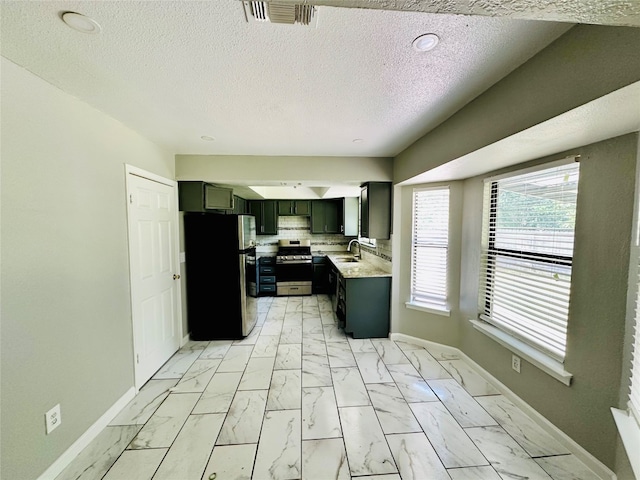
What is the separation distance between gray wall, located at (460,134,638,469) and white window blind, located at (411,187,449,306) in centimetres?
115

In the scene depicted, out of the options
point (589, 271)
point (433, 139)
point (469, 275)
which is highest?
point (433, 139)

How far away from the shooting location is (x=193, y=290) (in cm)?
325

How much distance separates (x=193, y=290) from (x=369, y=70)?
315 centimetres

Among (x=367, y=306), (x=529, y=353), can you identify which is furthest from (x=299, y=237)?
(x=529, y=353)

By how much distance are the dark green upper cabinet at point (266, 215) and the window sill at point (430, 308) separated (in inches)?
133

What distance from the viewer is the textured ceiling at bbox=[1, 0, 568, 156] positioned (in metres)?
1.03

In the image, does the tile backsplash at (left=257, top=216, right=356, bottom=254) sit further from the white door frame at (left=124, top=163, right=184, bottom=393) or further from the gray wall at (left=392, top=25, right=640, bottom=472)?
the gray wall at (left=392, top=25, right=640, bottom=472)

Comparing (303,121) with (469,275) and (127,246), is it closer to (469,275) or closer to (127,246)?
(127,246)

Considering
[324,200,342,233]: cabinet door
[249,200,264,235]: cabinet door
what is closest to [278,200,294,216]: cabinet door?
[249,200,264,235]: cabinet door

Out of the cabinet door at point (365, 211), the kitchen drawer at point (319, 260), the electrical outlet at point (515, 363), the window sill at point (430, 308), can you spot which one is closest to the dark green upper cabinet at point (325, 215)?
the kitchen drawer at point (319, 260)

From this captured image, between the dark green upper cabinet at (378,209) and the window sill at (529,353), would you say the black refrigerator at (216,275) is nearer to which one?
the dark green upper cabinet at (378,209)

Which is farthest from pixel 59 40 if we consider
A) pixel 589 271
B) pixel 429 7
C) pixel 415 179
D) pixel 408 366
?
pixel 408 366

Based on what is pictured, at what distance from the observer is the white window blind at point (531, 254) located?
1.74 metres

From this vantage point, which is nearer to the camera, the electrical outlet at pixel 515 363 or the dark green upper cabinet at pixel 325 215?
the electrical outlet at pixel 515 363
